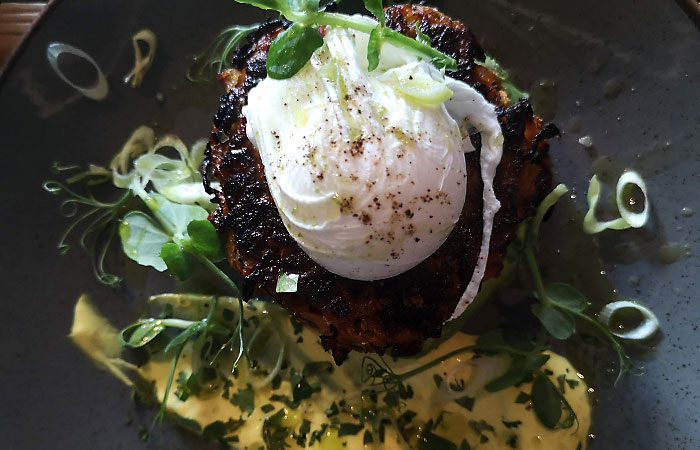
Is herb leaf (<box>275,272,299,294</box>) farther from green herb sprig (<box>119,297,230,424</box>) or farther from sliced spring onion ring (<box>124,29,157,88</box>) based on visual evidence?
sliced spring onion ring (<box>124,29,157,88</box>)

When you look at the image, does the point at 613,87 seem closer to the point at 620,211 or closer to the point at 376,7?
the point at 620,211

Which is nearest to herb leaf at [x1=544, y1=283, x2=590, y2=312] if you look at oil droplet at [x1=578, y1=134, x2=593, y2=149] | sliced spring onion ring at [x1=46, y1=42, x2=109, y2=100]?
oil droplet at [x1=578, y1=134, x2=593, y2=149]

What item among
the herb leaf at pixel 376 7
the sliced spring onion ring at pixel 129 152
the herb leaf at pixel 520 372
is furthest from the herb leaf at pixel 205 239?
the herb leaf at pixel 520 372

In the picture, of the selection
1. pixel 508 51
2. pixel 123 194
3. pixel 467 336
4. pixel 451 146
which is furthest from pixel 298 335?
pixel 508 51

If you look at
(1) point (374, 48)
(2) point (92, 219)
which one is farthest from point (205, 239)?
(1) point (374, 48)

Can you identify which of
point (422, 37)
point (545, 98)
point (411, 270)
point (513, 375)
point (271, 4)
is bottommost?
point (513, 375)

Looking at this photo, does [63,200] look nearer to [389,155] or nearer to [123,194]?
[123,194]

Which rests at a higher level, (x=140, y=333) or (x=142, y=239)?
(x=142, y=239)

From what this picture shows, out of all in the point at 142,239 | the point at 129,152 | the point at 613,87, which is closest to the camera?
the point at 613,87

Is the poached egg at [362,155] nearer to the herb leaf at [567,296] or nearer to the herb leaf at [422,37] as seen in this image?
the herb leaf at [422,37]
